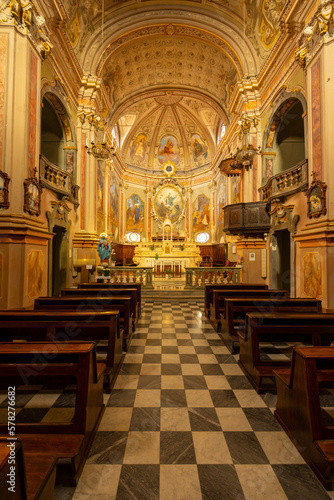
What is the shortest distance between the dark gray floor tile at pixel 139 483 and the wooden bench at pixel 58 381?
1.04 ft

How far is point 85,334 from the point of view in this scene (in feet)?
11.6

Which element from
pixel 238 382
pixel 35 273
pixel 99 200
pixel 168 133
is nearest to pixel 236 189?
pixel 99 200

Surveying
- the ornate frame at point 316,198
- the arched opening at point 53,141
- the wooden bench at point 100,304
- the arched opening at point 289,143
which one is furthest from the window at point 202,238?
the wooden bench at point 100,304

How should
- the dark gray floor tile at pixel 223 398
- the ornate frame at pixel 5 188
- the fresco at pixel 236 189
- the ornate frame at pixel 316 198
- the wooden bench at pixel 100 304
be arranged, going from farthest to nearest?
the fresco at pixel 236 189 < the ornate frame at pixel 316 198 < the ornate frame at pixel 5 188 < the wooden bench at pixel 100 304 < the dark gray floor tile at pixel 223 398

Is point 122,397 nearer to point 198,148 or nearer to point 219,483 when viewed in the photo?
point 219,483

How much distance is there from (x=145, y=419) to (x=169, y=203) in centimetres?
2004

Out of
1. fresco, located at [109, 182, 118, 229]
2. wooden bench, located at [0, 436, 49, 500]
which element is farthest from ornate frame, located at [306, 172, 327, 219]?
fresco, located at [109, 182, 118, 229]

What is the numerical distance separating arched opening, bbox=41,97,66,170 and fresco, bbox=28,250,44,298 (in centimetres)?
489

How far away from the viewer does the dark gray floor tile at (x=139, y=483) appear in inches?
70.1

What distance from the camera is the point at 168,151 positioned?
22.6m

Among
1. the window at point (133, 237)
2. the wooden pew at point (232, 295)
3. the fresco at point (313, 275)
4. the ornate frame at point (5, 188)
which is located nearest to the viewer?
the wooden pew at point (232, 295)

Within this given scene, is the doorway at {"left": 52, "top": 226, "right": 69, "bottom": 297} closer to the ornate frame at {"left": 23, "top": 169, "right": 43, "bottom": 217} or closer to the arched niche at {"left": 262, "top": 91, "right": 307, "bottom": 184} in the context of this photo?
the ornate frame at {"left": 23, "top": 169, "right": 43, "bottom": 217}

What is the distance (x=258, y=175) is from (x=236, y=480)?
1040cm

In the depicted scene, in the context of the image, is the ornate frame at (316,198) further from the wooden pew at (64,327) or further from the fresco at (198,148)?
the fresco at (198,148)
